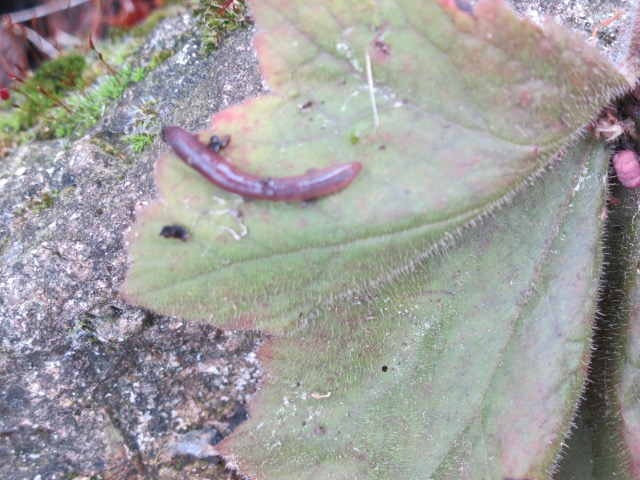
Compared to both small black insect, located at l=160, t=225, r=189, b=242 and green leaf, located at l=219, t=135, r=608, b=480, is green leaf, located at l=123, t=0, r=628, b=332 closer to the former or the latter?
small black insect, located at l=160, t=225, r=189, b=242

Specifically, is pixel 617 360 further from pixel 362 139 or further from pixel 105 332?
pixel 105 332

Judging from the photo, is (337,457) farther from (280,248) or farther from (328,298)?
(280,248)

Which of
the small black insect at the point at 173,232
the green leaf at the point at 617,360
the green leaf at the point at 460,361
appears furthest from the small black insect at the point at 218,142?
the green leaf at the point at 617,360

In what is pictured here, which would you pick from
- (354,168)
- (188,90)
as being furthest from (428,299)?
(188,90)

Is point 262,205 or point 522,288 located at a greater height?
point 262,205

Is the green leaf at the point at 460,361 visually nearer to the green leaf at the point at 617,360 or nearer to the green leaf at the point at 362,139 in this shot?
the green leaf at the point at 617,360
